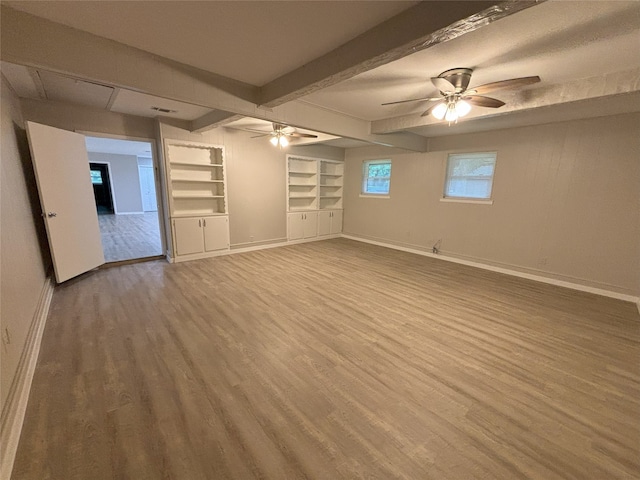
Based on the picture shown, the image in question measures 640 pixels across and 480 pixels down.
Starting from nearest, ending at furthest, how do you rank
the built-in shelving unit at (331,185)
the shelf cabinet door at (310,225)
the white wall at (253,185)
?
the white wall at (253,185) → the shelf cabinet door at (310,225) → the built-in shelving unit at (331,185)

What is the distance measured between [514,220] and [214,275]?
5.18 meters

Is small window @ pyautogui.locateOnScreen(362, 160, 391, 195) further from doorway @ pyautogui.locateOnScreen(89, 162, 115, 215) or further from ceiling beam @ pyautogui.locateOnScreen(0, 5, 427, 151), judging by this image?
doorway @ pyautogui.locateOnScreen(89, 162, 115, 215)

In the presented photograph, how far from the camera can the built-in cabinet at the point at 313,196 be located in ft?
21.7

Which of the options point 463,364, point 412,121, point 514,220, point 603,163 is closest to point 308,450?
point 463,364

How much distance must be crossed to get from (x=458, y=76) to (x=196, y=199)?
15.6 feet

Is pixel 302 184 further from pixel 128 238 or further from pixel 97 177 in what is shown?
pixel 97 177

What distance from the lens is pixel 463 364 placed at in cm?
224

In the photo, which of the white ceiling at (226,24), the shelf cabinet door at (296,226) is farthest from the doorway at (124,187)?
the white ceiling at (226,24)

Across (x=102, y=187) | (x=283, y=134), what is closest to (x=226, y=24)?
(x=283, y=134)

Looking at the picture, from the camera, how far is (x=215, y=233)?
5297 mm

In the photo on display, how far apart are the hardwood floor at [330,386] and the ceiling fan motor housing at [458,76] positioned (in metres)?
2.40

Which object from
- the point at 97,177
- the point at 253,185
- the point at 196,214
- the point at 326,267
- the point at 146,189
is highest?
the point at 97,177

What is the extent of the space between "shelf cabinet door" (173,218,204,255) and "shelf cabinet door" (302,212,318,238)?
258 centimetres

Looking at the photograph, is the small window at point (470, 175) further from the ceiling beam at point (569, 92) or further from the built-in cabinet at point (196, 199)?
the built-in cabinet at point (196, 199)
